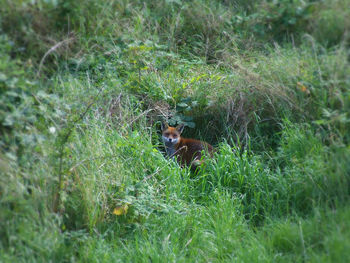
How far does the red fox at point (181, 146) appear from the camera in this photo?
575cm

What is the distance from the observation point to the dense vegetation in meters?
3.79

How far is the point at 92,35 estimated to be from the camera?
23.4ft

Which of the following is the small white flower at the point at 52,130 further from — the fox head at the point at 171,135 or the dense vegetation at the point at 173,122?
the fox head at the point at 171,135

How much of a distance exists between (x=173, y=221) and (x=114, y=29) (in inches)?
168

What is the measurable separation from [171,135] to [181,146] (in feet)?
0.99

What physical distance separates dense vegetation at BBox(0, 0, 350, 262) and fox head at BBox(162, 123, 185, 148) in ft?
0.73

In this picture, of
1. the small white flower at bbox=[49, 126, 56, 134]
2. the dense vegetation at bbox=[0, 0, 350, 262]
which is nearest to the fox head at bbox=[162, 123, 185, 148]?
the dense vegetation at bbox=[0, 0, 350, 262]

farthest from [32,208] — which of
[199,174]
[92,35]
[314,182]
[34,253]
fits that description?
[92,35]

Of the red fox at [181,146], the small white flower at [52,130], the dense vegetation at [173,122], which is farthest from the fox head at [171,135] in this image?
the small white flower at [52,130]

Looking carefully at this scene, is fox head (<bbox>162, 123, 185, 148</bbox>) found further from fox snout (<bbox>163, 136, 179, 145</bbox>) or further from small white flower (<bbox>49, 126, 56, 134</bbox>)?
small white flower (<bbox>49, 126, 56, 134</bbox>)

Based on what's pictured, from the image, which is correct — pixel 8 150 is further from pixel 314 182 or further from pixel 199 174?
pixel 314 182

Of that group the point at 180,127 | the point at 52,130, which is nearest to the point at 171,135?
the point at 180,127

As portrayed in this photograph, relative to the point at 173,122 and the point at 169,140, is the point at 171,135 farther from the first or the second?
the point at 173,122

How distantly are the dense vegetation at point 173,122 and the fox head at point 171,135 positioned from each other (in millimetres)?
222
